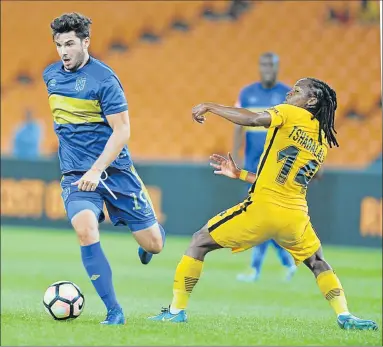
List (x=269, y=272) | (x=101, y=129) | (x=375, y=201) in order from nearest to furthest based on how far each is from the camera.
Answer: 1. (x=101, y=129)
2. (x=269, y=272)
3. (x=375, y=201)

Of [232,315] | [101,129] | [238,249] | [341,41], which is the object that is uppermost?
[341,41]

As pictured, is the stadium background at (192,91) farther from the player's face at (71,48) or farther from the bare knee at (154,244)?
the player's face at (71,48)

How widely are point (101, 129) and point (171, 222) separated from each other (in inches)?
359

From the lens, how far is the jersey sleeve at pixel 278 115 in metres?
6.08

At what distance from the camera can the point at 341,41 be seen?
62.7 ft

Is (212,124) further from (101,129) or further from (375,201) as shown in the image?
→ (101,129)

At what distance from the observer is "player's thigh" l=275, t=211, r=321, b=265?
6367 millimetres

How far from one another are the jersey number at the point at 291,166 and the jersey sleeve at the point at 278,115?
19 centimetres

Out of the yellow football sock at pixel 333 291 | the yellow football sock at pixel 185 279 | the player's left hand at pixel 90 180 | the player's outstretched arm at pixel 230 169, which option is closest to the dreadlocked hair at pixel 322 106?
the player's outstretched arm at pixel 230 169

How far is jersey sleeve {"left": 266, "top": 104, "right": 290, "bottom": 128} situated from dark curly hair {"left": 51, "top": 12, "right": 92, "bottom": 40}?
1.26 metres

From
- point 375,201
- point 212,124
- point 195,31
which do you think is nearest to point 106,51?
point 195,31

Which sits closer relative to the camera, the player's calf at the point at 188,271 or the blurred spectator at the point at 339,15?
the player's calf at the point at 188,271

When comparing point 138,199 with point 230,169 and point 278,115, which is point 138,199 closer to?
point 230,169

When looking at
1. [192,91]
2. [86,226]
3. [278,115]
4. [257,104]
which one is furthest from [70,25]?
[192,91]
